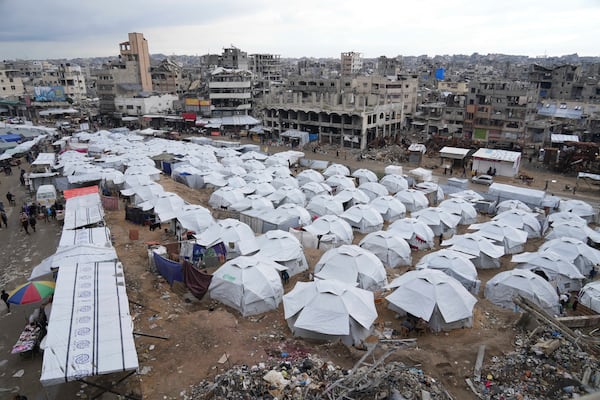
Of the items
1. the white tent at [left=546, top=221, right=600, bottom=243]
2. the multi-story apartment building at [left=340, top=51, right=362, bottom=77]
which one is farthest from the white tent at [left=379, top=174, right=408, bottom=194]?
the multi-story apartment building at [left=340, top=51, right=362, bottom=77]

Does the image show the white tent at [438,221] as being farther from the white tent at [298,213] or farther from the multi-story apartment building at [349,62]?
the multi-story apartment building at [349,62]

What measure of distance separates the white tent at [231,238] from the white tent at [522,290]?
866 cm

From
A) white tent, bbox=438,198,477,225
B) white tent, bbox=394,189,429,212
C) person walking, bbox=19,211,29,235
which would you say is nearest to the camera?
person walking, bbox=19,211,29,235

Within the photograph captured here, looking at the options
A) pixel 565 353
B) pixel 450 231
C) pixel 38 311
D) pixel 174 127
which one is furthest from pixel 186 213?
pixel 174 127

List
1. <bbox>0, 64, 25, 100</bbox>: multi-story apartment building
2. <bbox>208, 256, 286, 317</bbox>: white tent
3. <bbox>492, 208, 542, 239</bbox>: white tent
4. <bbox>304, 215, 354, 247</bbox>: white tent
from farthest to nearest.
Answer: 1. <bbox>0, 64, 25, 100</bbox>: multi-story apartment building
2. <bbox>492, 208, 542, 239</bbox>: white tent
3. <bbox>304, 215, 354, 247</bbox>: white tent
4. <bbox>208, 256, 286, 317</bbox>: white tent

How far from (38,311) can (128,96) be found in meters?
57.8

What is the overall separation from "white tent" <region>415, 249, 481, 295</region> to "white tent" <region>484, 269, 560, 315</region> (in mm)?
561

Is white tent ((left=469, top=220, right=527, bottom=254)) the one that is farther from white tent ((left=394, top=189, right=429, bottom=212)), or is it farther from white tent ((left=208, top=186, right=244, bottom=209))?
white tent ((left=208, top=186, right=244, bottom=209))

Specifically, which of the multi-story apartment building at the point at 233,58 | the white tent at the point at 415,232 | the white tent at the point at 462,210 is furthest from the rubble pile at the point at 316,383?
the multi-story apartment building at the point at 233,58

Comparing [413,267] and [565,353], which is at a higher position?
[565,353]

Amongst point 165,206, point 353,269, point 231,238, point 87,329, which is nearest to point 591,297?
point 353,269

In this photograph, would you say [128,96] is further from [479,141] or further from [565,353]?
[565,353]

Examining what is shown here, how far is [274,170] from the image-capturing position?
28781 millimetres

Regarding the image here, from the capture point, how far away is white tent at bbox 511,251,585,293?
14602 millimetres
